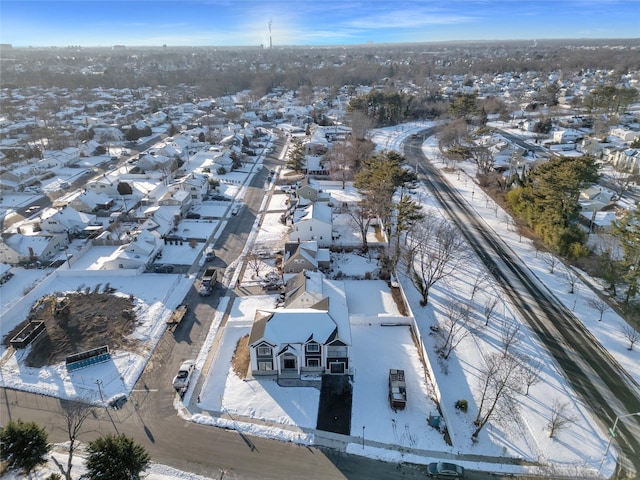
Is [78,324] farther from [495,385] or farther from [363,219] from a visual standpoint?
[363,219]

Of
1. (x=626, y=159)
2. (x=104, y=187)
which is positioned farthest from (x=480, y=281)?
(x=104, y=187)

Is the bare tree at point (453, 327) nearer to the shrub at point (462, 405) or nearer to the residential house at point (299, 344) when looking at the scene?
the shrub at point (462, 405)

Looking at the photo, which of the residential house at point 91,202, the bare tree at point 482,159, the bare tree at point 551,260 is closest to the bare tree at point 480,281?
the bare tree at point 551,260

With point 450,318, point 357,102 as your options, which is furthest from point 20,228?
point 357,102

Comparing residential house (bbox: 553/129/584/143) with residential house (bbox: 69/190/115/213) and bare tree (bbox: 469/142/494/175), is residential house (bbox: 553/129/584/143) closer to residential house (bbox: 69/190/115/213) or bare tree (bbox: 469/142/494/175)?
bare tree (bbox: 469/142/494/175)

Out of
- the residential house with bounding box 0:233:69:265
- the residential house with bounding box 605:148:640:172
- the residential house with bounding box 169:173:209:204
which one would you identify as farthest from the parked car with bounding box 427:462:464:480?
the residential house with bounding box 605:148:640:172

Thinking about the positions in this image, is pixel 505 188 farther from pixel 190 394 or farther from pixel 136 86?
pixel 136 86
